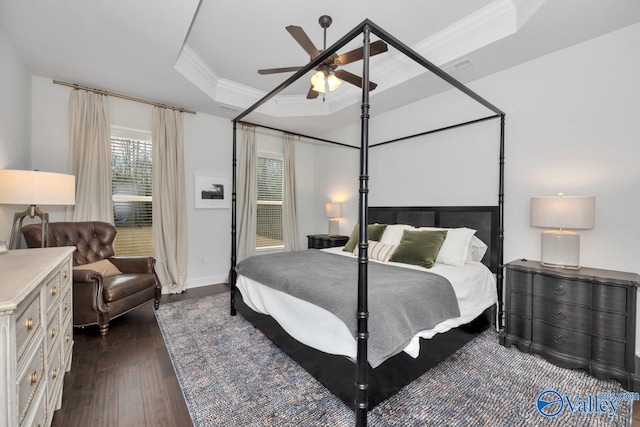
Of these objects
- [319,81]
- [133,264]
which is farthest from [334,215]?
[133,264]

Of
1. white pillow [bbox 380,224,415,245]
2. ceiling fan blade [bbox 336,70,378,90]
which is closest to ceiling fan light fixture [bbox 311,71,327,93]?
ceiling fan blade [bbox 336,70,378,90]

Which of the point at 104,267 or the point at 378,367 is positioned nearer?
the point at 378,367

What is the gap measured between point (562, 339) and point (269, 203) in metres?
4.44

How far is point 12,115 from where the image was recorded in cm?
267

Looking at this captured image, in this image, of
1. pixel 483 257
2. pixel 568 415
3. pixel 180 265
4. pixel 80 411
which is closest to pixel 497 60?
pixel 483 257

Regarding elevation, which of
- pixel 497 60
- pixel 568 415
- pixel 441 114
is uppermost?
pixel 497 60

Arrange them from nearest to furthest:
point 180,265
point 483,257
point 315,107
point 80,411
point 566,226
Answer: point 80,411
point 566,226
point 483,257
point 180,265
point 315,107

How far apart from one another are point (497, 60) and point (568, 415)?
2.97 metres

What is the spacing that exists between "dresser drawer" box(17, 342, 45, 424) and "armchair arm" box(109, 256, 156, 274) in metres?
2.14

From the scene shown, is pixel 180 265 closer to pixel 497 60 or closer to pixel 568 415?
pixel 568 415

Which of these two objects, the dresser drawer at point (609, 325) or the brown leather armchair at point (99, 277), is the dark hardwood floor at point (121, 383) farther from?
the dresser drawer at point (609, 325)

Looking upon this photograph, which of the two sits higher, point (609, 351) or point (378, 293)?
point (378, 293)

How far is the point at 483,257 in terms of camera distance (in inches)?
121

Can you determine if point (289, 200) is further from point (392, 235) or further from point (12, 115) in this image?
point (12, 115)
